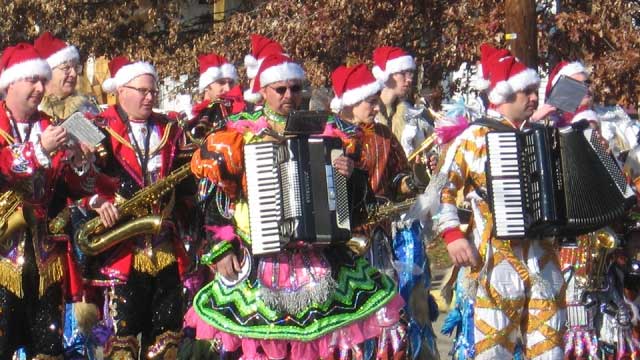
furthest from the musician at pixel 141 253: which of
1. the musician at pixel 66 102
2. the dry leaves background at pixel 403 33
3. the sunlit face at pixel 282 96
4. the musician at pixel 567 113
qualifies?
the dry leaves background at pixel 403 33

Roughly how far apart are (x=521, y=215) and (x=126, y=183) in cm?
245

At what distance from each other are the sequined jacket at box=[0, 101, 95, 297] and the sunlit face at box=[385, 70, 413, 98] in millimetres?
3598

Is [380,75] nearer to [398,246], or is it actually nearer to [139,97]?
[398,246]

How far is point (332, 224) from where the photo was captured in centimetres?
Answer: 755

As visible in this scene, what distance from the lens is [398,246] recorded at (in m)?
10.4

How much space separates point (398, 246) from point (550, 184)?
252 cm

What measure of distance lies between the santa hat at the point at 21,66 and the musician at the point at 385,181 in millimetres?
1980

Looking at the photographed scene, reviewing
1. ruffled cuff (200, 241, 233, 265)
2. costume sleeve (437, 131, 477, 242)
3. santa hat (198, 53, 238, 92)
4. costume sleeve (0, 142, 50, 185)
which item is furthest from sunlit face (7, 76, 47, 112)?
santa hat (198, 53, 238, 92)

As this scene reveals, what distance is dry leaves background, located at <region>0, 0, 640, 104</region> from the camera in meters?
13.0

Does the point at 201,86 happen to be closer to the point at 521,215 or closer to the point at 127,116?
the point at 127,116

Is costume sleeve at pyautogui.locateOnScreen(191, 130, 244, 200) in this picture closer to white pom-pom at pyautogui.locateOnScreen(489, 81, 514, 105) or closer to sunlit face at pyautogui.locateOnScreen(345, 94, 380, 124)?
white pom-pom at pyautogui.locateOnScreen(489, 81, 514, 105)

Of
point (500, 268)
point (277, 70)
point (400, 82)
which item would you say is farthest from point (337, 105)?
point (500, 268)

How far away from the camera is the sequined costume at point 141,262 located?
8953 millimetres

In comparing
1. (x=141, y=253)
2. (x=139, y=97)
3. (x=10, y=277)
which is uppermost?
(x=139, y=97)
